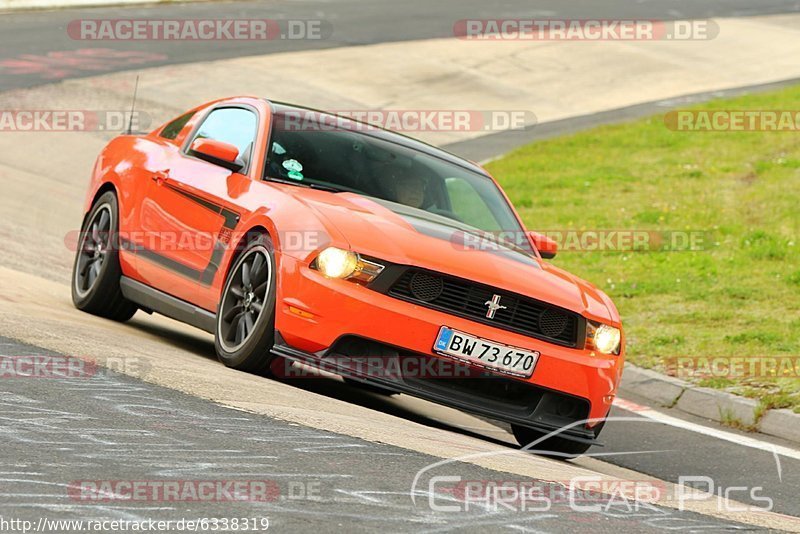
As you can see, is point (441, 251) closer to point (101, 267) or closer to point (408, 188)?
point (408, 188)

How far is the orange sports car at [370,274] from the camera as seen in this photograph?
287 inches

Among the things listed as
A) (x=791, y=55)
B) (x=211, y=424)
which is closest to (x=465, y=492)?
(x=211, y=424)

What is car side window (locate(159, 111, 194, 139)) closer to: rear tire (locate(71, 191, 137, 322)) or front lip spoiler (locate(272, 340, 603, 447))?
rear tire (locate(71, 191, 137, 322))

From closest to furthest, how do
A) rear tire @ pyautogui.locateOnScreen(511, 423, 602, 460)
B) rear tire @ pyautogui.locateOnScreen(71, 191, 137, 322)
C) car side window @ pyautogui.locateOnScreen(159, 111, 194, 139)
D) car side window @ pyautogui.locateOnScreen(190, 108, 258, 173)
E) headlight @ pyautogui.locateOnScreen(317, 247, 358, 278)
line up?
headlight @ pyautogui.locateOnScreen(317, 247, 358, 278) → rear tire @ pyautogui.locateOnScreen(511, 423, 602, 460) → car side window @ pyautogui.locateOnScreen(190, 108, 258, 173) → rear tire @ pyautogui.locateOnScreen(71, 191, 137, 322) → car side window @ pyautogui.locateOnScreen(159, 111, 194, 139)

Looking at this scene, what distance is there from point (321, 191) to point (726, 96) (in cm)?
1865

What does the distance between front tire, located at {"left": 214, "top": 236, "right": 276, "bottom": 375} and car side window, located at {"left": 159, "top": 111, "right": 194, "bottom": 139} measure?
2246 mm

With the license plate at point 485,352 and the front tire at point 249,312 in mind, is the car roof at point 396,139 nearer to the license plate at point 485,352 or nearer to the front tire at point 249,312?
the front tire at point 249,312

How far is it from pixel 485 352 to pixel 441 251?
1.99 feet

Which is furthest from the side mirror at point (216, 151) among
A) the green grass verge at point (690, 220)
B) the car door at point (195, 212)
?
the green grass verge at point (690, 220)

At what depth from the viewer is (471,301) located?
7.38 meters

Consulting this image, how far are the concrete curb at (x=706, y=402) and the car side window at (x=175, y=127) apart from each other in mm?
3697

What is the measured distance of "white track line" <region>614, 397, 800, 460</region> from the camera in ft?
28.6

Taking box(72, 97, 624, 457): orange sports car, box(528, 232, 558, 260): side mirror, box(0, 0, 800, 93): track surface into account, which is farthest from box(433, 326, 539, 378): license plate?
box(0, 0, 800, 93): track surface

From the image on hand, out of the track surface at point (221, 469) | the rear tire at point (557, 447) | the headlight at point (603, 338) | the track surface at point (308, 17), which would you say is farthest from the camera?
the track surface at point (308, 17)
